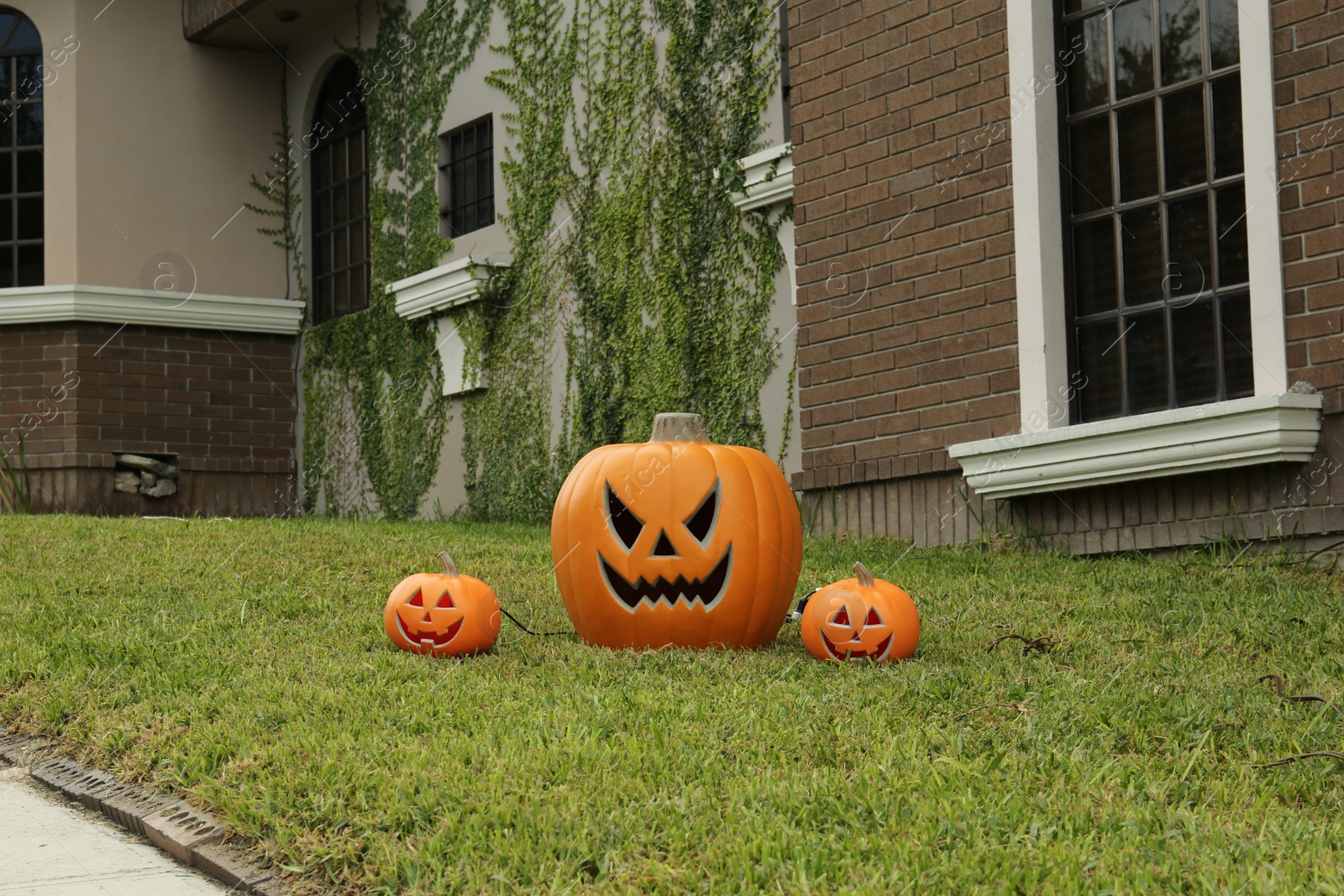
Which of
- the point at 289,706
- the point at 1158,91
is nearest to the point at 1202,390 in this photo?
the point at 1158,91

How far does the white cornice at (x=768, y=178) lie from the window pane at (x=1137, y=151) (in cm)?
206

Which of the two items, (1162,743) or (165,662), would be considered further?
(165,662)

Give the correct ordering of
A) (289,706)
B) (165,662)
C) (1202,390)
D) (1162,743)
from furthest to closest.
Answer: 1. (1202,390)
2. (165,662)
3. (289,706)
4. (1162,743)

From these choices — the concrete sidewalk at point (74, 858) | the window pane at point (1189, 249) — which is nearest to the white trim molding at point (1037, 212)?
the window pane at point (1189, 249)

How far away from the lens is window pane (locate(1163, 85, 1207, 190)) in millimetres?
6258

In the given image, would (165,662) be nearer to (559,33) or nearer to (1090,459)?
(1090,459)

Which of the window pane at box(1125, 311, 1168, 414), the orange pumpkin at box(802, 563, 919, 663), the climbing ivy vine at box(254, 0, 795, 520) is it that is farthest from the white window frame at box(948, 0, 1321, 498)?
the orange pumpkin at box(802, 563, 919, 663)

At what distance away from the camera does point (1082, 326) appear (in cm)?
673

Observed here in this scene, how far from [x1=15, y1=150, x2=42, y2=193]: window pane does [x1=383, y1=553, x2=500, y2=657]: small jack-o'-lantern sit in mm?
10261

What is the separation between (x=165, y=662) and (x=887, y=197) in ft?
15.1

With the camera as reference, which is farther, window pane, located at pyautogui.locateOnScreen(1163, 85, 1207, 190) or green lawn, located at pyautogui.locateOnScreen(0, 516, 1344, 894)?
window pane, located at pyautogui.locateOnScreen(1163, 85, 1207, 190)

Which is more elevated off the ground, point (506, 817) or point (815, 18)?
point (815, 18)

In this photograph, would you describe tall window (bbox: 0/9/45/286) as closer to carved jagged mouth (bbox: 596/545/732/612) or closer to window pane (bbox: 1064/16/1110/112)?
window pane (bbox: 1064/16/1110/112)

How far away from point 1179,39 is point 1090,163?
704mm
